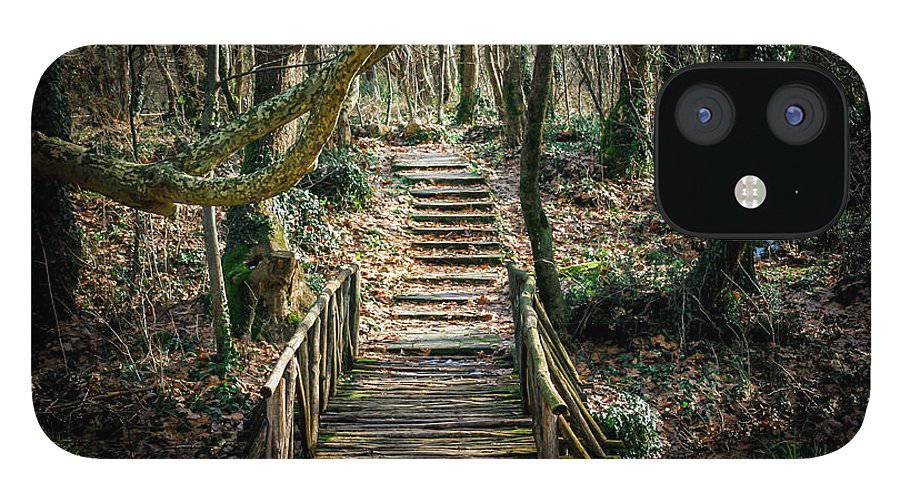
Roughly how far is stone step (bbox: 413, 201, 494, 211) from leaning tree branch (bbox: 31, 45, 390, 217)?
48cm

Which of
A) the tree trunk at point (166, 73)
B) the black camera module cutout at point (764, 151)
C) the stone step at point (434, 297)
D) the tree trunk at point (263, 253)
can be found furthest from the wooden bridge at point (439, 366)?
the tree trunk at point (166, 73)

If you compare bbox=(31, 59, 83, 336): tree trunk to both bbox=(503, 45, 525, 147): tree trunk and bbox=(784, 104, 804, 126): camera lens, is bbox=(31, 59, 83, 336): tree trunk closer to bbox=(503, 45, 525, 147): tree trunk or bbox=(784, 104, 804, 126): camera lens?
bbox=(503, 45, 525, 147): tree trunk

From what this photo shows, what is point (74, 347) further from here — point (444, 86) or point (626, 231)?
point (626, 231)

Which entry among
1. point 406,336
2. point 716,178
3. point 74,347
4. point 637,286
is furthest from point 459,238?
point 74,347

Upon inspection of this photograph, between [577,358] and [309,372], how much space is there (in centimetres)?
105

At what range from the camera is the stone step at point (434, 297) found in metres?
3.55

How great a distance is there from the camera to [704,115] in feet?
10.8

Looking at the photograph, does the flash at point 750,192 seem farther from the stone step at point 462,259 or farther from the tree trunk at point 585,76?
the stone step at point 462,259

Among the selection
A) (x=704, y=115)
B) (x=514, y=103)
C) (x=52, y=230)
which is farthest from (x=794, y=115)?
(x=52, y=230)

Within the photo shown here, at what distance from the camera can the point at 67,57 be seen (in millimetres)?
3357

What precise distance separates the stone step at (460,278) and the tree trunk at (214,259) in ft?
2.41

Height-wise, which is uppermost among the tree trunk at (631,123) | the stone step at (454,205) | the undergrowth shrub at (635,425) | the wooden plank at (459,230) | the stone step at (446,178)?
the tree trunk at (631,123)

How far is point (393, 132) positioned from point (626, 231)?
0.96 m

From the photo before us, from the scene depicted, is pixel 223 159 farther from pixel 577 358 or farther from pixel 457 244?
pixel 577 358
